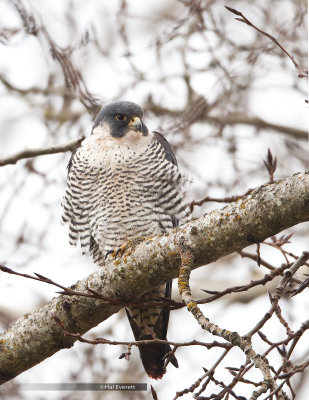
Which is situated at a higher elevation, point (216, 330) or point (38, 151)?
point (38, 151)

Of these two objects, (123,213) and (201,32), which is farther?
(201,32)

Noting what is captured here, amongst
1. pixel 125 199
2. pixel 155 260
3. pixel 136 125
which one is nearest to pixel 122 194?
pixel 125 199

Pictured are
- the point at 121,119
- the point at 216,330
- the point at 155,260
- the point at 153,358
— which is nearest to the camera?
the point at 216,330

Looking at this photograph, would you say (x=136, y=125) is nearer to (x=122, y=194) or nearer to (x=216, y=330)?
(x=122, y=194)

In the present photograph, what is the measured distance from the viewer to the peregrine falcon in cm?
485

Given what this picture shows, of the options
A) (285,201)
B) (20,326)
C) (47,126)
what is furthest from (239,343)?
(47,126)

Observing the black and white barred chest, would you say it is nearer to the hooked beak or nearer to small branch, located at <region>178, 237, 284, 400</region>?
the hooked beak

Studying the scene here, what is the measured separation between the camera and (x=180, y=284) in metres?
2.88

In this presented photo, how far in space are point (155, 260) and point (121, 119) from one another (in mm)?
2501

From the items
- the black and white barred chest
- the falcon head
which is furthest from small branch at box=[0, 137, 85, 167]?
the falcon head

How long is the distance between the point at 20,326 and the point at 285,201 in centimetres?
192

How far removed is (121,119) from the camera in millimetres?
5543

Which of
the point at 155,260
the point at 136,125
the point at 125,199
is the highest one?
the point at 136,125

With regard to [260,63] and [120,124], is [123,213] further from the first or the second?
[260,63]
